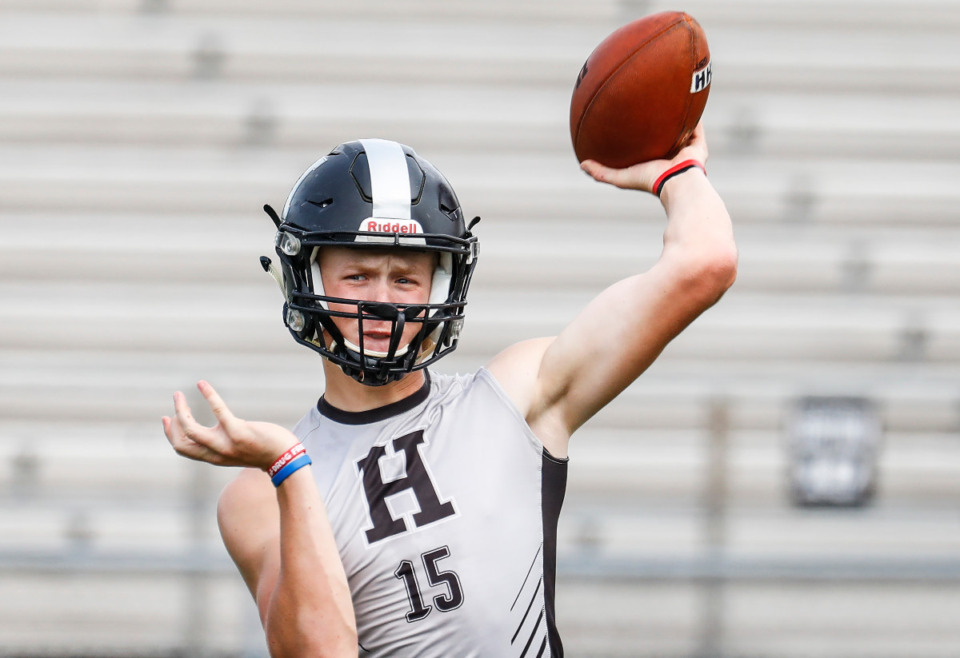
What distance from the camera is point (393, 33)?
19.9 ft

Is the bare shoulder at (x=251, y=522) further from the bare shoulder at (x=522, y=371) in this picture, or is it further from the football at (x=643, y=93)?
the football at (x=643, y=93)

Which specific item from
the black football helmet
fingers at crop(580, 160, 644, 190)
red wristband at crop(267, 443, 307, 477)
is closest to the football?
fingers at crop(580, 160, 644, 190)

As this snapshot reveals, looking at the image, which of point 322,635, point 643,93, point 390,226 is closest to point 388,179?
point 390,226

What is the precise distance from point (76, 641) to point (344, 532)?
3.67 m

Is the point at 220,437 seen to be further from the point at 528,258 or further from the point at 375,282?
the point at 528,258

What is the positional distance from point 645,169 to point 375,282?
1.91ft

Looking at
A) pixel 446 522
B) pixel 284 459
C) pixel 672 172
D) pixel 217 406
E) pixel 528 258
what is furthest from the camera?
pixel 528 258

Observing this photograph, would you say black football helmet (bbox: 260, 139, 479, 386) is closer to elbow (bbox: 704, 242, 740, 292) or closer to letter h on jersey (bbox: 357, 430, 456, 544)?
letter h on jersey (bbox: 357, 430, 456, 544)

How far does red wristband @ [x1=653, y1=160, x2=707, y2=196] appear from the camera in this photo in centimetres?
220

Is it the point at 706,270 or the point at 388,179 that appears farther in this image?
the point at 388,179

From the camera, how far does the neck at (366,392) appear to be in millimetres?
2264

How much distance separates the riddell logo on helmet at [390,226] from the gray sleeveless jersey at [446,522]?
1.08 feet

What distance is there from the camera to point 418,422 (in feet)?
7.30

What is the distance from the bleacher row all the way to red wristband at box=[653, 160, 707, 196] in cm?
309
